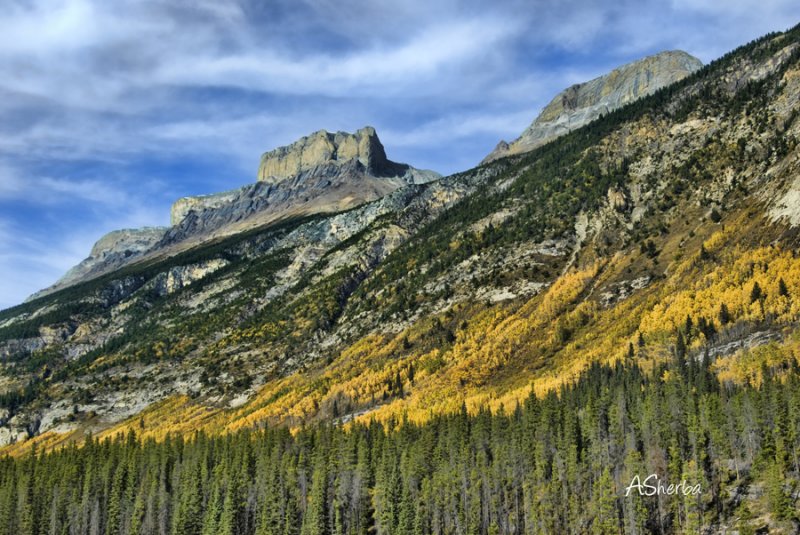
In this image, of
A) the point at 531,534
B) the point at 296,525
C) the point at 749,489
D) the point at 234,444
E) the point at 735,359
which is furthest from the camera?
the point at 234,444

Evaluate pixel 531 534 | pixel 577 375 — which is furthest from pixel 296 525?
pixel 577 375

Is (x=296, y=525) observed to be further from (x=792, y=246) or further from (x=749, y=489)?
(x=792, y=246)

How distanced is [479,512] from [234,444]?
7359cm

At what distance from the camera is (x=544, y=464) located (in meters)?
138

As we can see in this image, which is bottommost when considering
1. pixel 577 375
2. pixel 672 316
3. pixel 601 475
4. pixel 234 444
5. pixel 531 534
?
pixel 531 534

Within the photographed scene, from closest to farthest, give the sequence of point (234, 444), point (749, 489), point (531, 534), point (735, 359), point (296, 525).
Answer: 1. point (749, 489)
2. point (531, 534)
3. point (296, 525)
4. point (735, 359)
5. point (234, 444)

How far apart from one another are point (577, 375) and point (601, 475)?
58458 millimetres

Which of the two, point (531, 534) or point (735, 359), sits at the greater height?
point (735, 359)

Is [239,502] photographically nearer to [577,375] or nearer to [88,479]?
[88,479]

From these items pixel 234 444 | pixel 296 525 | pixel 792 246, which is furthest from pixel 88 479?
pixel 792 246

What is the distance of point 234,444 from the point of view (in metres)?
184

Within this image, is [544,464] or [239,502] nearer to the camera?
[544,464]

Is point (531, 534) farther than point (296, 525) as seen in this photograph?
No

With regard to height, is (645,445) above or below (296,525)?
above
